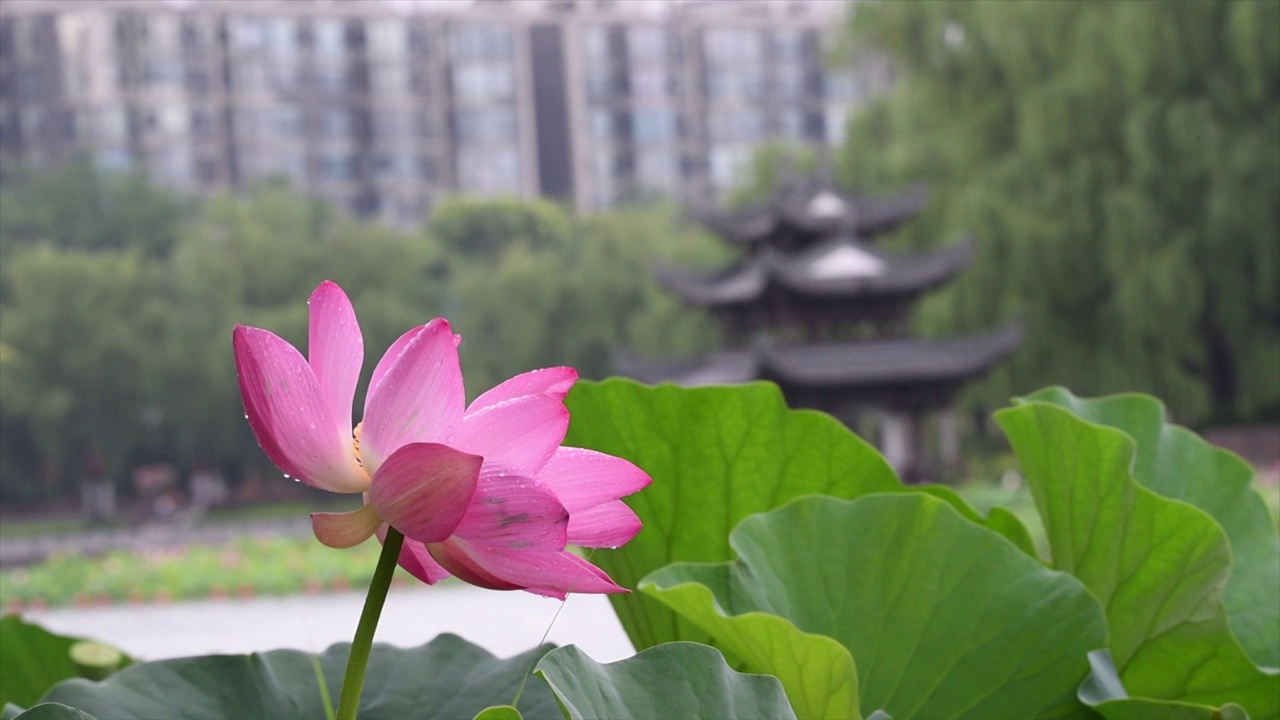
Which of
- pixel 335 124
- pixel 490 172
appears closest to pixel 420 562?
pixel 335 124

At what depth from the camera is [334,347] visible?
206 mm

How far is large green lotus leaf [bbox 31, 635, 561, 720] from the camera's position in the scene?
265 mm

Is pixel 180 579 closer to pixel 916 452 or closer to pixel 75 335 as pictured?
pixel 916 452

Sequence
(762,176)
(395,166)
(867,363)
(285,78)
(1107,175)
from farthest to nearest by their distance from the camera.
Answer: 1. (395,166)
2. (285,78)
3. (762,176)
4. (1107,175)
5. (867,363)

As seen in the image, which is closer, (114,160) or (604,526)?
(604,526)

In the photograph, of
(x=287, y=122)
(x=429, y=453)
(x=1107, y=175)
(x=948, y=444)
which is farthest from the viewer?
(x=287, y=122)

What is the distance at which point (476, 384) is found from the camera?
1463cm

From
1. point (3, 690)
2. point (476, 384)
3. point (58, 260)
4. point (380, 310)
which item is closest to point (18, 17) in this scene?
point (58, 260)

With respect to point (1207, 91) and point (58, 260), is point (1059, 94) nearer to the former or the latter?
point (1207, 91)

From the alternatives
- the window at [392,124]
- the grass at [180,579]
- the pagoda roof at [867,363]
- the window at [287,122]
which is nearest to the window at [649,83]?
the window at [392,124]

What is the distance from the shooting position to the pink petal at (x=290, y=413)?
0.64ft

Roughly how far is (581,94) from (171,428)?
1091cm

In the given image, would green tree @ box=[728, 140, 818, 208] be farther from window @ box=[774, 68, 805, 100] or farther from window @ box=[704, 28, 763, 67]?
window @ box=[774, 68, 805, 100]

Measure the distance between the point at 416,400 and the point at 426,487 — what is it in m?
0.01
